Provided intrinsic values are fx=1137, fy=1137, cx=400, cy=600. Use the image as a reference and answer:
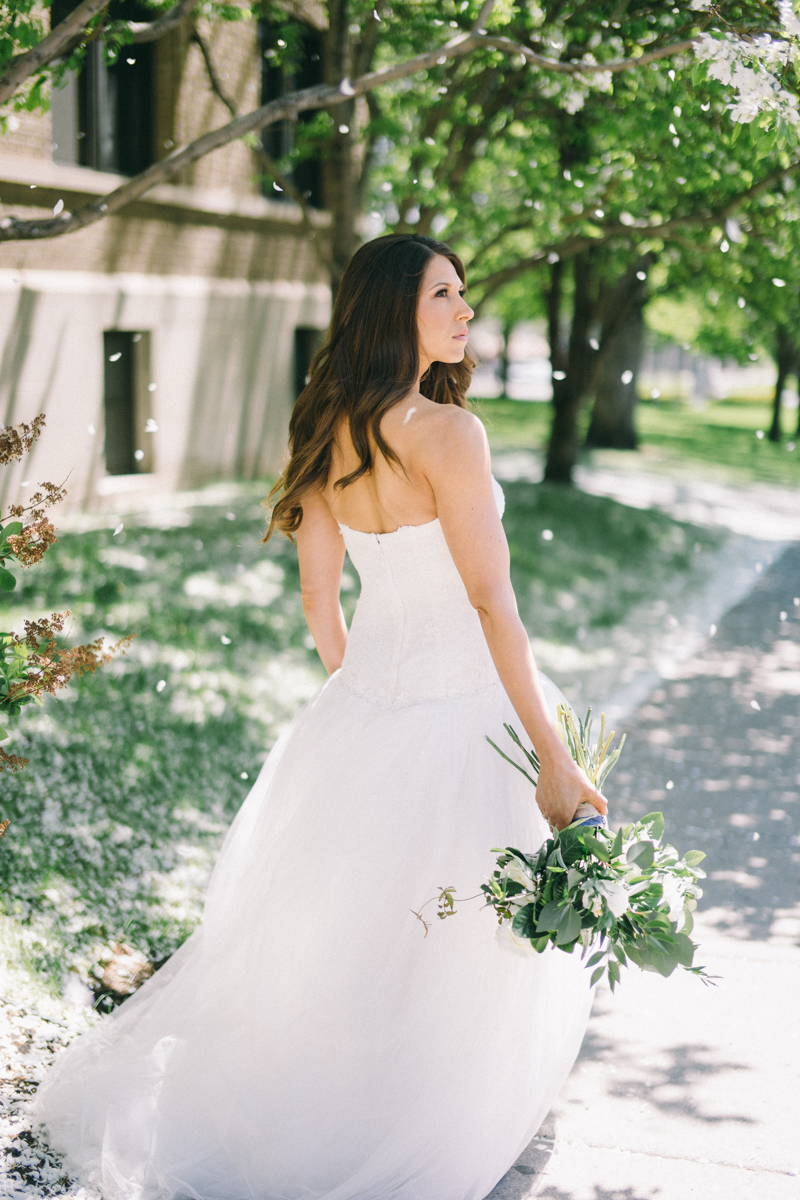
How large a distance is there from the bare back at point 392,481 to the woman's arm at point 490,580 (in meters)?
0.07

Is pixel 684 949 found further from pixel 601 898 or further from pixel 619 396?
pixel 619 396

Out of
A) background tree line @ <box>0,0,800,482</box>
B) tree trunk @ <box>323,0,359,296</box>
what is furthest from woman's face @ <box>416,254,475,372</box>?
tree trunk @ <box>323,0,359,296</box>

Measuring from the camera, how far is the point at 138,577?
28.3 ft

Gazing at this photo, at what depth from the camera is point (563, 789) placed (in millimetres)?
2680

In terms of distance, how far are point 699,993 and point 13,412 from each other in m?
8.60

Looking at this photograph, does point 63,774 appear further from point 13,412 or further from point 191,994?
point 13,412

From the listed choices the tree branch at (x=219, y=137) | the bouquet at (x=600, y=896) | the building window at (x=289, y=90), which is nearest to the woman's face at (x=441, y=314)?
the bouquet at (x=600, y=896)

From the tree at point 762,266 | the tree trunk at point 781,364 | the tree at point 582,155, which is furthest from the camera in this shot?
the tree trunk at point 781,364

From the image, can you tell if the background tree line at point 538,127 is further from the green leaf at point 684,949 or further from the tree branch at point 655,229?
the green leaf at point 684,949

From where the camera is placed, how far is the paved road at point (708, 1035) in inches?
127

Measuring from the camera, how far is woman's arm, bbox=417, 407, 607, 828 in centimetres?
270

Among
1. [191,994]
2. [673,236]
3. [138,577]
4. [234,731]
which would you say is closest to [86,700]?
[234,731]

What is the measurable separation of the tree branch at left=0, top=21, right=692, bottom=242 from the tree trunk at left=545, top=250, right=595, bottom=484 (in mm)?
10387

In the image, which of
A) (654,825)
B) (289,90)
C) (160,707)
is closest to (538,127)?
(289,90)
